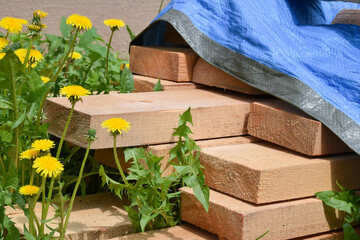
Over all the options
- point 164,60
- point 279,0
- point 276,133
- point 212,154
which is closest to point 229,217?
point 212,154

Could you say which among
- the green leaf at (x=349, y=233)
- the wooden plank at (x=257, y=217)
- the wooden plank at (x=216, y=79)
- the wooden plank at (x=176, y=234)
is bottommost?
the wooden plank at (x=176, y=234)

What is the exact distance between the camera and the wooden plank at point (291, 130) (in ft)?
7.00

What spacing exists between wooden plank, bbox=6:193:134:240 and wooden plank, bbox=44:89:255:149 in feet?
0.79

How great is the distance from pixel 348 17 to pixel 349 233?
109 centimetres

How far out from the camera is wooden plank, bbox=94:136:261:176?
2188 mm

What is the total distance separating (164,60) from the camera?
270cm

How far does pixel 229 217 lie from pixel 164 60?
3.11 feet

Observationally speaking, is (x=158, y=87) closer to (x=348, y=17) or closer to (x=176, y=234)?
(x=176, y=234)

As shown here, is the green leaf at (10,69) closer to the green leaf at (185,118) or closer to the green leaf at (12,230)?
the green leaf at (12,230)

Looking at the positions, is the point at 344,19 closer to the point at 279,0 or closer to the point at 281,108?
the point at 279,0

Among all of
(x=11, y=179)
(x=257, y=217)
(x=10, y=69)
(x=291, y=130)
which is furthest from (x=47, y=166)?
(x=291, y=130)

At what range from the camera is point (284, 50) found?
2451 millimetres

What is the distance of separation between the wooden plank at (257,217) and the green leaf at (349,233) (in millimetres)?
75

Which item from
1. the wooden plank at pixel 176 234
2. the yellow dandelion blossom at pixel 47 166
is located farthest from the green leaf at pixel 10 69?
the wooden plank at pixel 176 234
